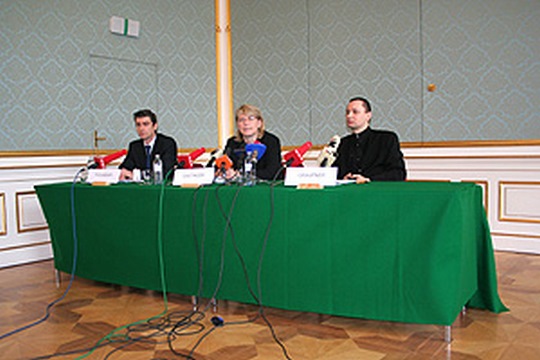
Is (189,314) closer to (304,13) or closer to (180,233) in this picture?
(180,233)

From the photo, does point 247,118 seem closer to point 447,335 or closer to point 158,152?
point 158,152

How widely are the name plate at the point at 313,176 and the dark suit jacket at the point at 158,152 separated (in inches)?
61.8

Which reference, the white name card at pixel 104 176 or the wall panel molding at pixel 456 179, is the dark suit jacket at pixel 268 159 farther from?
the wall panel molding at pixel 456 179

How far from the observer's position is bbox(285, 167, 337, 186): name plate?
2.50 m

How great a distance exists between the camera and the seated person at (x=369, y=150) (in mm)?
3225

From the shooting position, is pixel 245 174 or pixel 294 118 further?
pixel 294 118

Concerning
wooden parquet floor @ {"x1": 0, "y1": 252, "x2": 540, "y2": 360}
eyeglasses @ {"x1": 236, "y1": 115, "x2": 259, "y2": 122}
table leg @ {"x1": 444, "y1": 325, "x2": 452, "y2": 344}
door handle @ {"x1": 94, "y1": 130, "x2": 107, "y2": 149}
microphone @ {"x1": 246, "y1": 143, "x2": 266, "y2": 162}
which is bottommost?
wooden parquet floor @ {"x1": 0, "y1": 252, "x2": 540, "y2": 360}

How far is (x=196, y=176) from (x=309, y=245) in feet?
2.68

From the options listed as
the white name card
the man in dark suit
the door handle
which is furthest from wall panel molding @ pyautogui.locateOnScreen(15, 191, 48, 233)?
the white name card

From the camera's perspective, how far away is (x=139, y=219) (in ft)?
9.82

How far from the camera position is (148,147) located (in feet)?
13.2

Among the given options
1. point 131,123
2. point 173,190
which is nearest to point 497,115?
point 173,190

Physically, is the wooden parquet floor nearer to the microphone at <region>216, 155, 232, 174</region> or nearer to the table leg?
the table leg

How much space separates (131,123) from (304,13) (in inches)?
86.8
